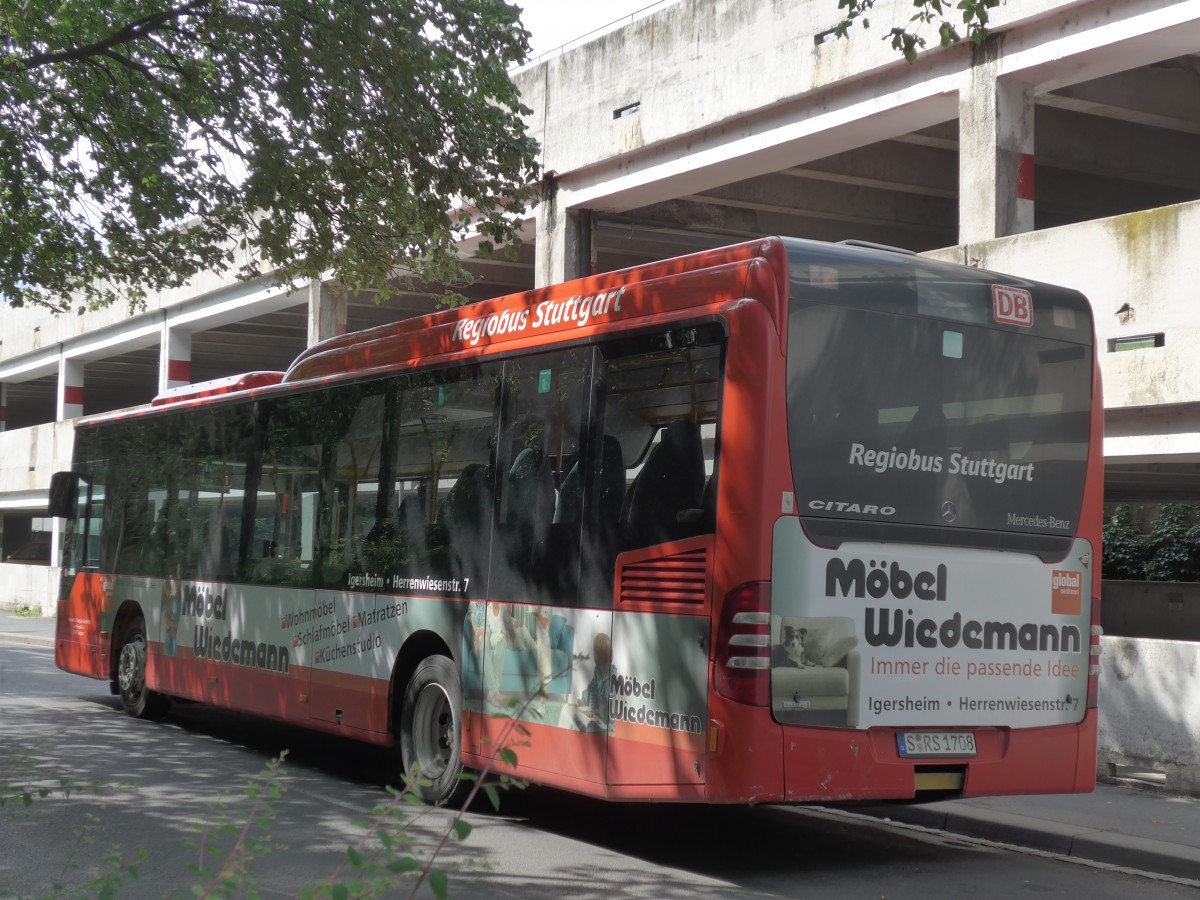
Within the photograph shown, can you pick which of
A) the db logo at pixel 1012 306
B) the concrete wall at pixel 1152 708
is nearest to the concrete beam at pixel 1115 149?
the concrete wall at pixel 1152 708

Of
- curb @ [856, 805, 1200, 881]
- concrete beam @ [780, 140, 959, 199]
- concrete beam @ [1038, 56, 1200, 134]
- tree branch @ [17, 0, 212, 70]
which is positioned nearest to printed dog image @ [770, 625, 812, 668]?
curb @ [856, 805, 1200, 881]

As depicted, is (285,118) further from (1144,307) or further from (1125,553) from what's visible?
(1125,553)

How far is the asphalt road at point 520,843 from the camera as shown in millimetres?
6879

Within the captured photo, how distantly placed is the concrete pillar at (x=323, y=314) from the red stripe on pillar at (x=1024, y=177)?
13281mm

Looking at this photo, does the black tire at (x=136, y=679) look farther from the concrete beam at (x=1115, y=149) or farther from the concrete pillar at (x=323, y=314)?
the concrete beam at (x=1115, y=149)

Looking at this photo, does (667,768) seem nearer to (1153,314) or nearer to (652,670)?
(652,670)

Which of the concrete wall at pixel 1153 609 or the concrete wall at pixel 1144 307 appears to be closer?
the concrete wall at pixel 1144 307

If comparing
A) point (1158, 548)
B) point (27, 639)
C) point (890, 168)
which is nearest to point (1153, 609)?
point (1158, 548)

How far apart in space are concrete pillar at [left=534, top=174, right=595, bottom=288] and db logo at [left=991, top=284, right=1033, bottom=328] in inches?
457

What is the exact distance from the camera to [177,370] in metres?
30.3

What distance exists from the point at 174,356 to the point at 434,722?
2285 centimetres

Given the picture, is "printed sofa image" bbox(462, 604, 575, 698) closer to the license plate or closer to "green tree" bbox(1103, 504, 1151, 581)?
the license plate

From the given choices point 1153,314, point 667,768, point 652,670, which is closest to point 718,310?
point 652,670

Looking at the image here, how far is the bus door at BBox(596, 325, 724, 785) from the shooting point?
7086mm
